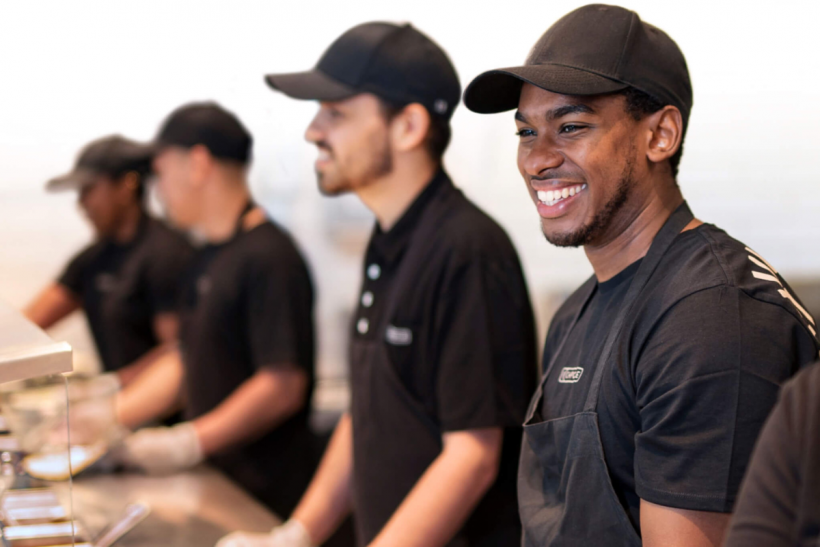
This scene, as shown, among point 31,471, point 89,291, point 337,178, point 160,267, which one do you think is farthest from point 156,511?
point 89,291

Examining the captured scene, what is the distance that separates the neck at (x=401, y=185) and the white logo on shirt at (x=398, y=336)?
21cm

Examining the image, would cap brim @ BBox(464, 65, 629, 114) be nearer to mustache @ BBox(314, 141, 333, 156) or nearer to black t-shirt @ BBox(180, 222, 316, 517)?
mustache @ BBox(314, 141, 333, 156)

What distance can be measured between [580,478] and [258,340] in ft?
3.83

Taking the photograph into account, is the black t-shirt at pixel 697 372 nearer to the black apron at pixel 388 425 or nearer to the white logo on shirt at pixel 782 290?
the white logo on shirt at pixel 782 290

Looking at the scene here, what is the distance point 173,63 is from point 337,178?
1.13 metres

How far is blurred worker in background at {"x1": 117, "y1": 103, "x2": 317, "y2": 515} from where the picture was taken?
1.89 metres

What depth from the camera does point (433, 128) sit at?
146 centimetres

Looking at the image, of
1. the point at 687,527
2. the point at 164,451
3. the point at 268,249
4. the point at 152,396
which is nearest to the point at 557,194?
the point at 687,527

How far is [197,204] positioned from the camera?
2.21m

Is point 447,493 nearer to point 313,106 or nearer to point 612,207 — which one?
point 612,207

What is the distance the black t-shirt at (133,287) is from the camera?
2418mm

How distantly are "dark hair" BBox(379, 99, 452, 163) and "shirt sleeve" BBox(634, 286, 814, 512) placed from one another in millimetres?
737

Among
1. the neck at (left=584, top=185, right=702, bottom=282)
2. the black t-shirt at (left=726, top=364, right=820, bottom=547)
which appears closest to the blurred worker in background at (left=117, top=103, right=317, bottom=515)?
the neck at (left=584, top=185, right=702, bottom=282)

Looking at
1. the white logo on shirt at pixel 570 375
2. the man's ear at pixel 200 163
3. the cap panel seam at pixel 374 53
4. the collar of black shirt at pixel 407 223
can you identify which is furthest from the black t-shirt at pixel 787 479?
the man's ear at pixel 200 163
